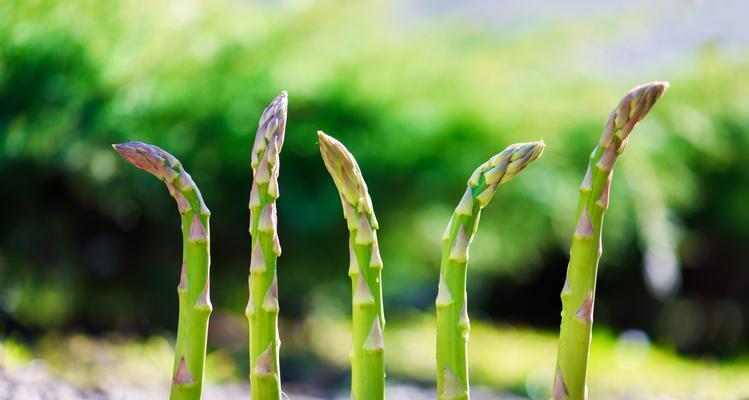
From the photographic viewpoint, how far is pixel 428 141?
2010mm

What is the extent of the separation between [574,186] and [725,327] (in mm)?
1888

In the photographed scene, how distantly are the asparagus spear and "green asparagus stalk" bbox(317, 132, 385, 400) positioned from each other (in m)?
0.07

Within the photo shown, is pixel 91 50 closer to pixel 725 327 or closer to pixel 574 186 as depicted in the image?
pixel 574 186

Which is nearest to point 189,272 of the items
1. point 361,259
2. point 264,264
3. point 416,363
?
point 264,264

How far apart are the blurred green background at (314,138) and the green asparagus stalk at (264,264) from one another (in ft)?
2.62

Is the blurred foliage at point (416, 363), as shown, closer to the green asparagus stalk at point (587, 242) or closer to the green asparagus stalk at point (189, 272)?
the green asparagus stalk at point (189, 272)

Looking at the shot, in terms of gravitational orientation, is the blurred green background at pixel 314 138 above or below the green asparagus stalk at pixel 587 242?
above

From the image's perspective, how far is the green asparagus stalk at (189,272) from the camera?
812 mm

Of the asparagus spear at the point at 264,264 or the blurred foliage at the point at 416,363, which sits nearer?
the asparagus spear at the point at 264,264

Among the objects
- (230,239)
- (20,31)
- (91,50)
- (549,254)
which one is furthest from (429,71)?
(549,254)

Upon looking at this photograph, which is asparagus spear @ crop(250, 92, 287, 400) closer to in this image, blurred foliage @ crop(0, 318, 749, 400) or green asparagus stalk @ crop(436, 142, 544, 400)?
green asparagus stalk @ crop(436, 142, 544, 400)

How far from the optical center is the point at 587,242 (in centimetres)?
77

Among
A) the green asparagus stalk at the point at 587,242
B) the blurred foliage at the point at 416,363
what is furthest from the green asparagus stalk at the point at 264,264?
the blurred foliage at the point at 416,363

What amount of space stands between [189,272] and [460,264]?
284 millimetres
